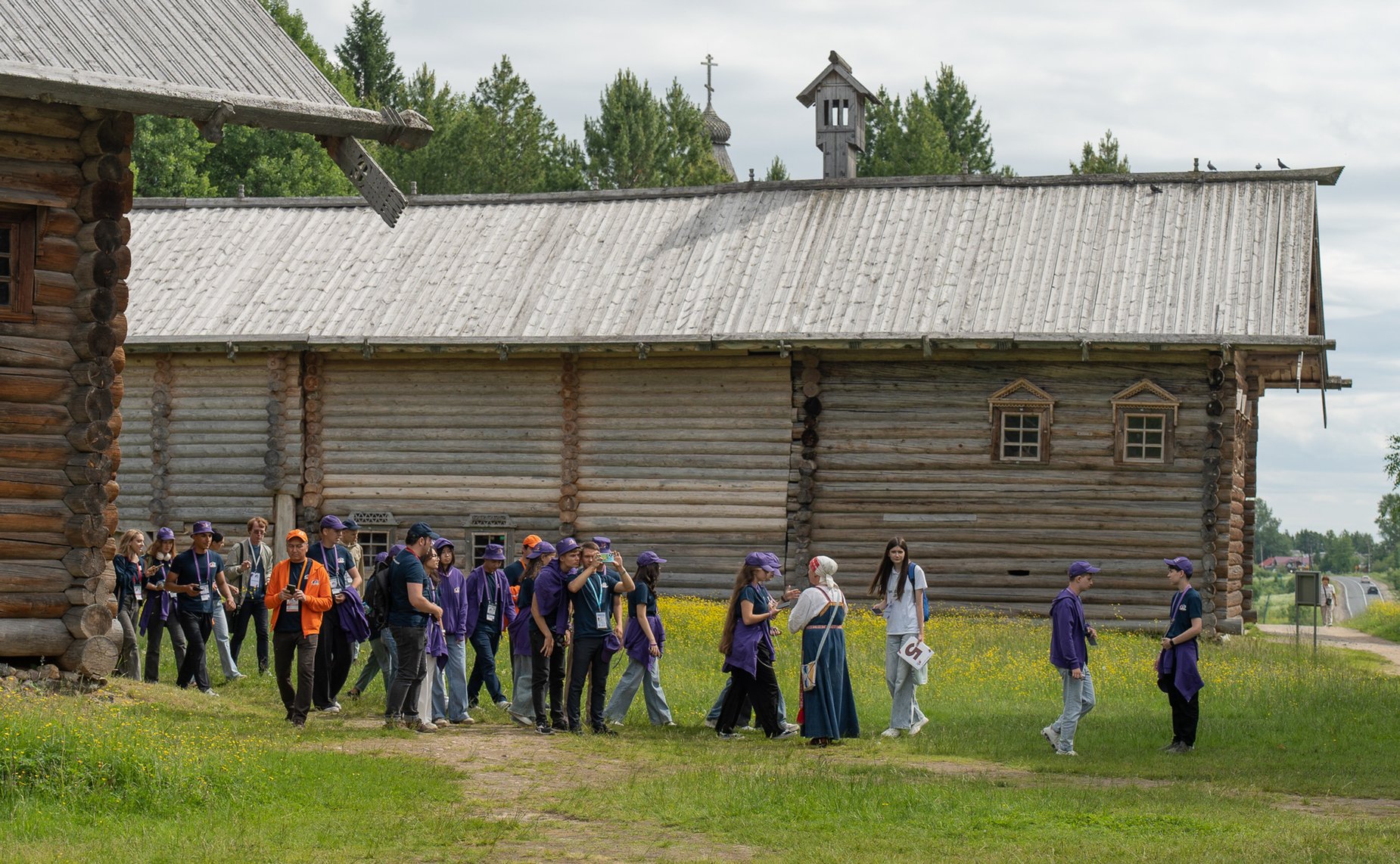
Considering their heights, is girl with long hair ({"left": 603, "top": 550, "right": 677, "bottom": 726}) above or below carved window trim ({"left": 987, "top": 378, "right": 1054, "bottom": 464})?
below

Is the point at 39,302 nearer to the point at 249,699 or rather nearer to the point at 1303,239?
the point at 249,699

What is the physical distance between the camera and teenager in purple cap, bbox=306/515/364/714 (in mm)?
14375

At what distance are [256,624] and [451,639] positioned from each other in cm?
363

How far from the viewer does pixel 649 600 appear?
14688mm

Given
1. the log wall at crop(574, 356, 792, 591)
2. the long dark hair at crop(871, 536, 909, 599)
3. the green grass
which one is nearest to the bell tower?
the log wall at crop(574, 356, 792, 591)

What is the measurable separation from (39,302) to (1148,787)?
32.1 feet

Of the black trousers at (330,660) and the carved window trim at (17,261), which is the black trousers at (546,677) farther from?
the carved window trim at (17,261)

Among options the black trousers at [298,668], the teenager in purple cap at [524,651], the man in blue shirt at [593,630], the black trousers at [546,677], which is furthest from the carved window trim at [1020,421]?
the black trousers at [298,668]

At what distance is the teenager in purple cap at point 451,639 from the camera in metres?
14.5

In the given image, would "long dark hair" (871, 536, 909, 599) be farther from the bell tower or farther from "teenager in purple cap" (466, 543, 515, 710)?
the bell tower

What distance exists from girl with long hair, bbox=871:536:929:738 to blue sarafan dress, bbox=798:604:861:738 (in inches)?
29.7

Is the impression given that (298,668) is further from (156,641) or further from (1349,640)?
(1349,640)

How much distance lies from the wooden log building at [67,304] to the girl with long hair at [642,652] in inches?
172

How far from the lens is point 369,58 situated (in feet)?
176
